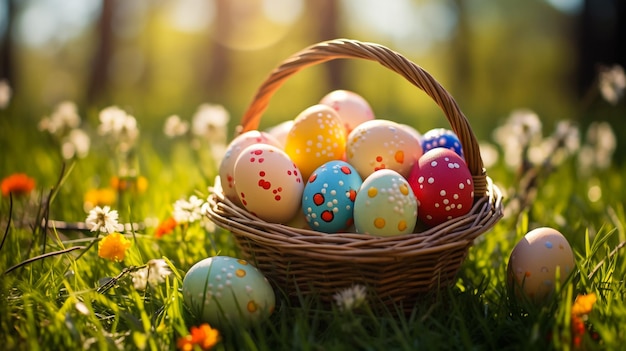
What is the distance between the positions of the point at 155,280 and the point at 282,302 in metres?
0.36

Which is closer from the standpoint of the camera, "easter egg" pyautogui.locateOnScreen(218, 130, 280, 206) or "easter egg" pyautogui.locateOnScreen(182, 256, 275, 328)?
"easter egg" pyautogui.locateOnScreen(182, 256, 275, 328)

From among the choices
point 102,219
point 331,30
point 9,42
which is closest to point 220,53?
point 9,42

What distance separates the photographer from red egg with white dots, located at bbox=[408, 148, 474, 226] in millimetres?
1580

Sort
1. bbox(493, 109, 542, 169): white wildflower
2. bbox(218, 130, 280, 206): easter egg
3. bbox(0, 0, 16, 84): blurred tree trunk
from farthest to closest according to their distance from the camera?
bbox(0, 0, 16, 84): blurred tree trunk
bbox(493, 109, 542, 169): white wildflower
bbox(218, 130, 280, 206): easter egg

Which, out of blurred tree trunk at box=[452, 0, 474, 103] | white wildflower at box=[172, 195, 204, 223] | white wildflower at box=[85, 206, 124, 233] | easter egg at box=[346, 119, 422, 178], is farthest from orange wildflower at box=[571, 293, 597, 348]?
blurred tree trunk at box=[452, 0, 474, 103]

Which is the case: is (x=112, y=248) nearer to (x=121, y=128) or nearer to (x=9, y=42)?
(x=121, y=128)

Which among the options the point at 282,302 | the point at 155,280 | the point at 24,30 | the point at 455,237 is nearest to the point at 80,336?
the point at 155,280

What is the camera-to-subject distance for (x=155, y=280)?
5.00 ft

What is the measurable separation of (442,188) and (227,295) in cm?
68

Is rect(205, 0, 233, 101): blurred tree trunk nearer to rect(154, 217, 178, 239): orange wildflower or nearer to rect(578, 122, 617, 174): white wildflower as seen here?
rect(578, 122, 617, 174): white wildflower

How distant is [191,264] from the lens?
1890mm

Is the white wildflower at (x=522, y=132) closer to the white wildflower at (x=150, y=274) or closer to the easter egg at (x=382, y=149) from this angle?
the easter egg at (x=382, y=149)

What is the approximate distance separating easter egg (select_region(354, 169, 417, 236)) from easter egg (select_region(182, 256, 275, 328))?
333 mm

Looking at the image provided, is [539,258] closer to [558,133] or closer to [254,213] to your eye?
[254,213]
